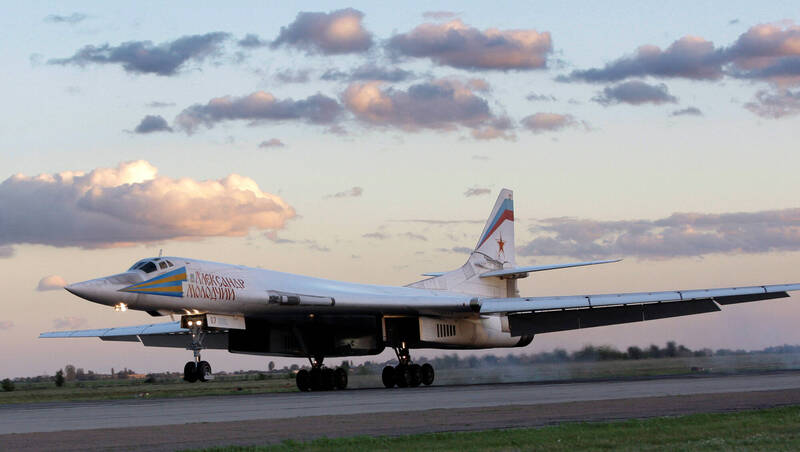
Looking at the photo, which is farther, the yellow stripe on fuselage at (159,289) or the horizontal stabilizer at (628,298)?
the horizontal stabilizer at (628,298)

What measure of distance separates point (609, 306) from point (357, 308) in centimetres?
708

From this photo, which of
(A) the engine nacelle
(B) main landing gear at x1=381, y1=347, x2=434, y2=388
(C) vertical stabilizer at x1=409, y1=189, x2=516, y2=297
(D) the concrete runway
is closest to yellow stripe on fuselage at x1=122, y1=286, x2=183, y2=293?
(D) the concrete runway

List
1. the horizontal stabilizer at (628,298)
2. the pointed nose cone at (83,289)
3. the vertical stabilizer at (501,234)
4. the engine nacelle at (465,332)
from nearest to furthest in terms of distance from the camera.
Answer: the pointed nose cone at (83,289) < the horizontal stabilizer at (628,298) < the engine nacelle at (465,332) < the vertical stabilizer at (501,234)

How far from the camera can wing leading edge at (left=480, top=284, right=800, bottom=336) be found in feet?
87.2

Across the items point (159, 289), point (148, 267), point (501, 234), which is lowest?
point (159, 289)

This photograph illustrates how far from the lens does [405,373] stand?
27.5 meters

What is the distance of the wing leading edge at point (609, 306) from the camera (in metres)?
26.6

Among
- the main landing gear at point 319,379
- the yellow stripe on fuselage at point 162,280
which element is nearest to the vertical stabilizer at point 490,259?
the main landing gear at point 319,379

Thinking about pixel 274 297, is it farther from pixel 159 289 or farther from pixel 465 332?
pixel 465 332

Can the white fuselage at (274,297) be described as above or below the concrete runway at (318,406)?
above

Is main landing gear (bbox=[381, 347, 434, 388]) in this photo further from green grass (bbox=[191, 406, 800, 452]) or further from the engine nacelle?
green grass (bbox=[191, 406, 800, 452])

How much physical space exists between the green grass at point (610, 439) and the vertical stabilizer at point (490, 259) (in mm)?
19183

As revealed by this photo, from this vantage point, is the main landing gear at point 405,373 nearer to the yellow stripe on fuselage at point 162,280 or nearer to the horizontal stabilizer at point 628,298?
the horizontal stabilizer at point 628,298

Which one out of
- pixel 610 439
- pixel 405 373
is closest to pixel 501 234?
pixel 405 373
